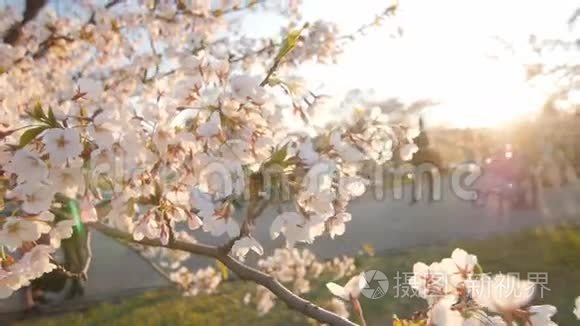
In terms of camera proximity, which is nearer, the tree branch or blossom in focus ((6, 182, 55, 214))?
blossom in focus ((6, 182, 55, 214))

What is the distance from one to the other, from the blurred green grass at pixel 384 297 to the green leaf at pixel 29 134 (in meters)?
3.17

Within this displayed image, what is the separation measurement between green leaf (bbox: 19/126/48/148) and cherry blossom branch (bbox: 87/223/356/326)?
43 centimetres

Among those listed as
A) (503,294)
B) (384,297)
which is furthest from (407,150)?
(384,297)

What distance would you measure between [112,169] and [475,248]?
6.64 m

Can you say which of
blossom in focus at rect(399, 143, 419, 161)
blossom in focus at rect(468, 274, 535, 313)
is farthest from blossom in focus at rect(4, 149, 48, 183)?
blossom in focus at rect(399, 143, 419, 161)

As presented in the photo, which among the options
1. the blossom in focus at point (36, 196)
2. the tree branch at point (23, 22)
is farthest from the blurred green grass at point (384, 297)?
the blossom in focus at point (36, 196)

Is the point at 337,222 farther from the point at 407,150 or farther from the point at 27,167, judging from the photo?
the point at 27,167

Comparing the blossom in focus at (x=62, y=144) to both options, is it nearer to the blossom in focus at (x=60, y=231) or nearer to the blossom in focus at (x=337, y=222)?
the blossom in focus at (x=60, y=231)

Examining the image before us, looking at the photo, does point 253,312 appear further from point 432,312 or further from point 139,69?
point 432,312

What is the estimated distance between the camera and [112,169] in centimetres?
125

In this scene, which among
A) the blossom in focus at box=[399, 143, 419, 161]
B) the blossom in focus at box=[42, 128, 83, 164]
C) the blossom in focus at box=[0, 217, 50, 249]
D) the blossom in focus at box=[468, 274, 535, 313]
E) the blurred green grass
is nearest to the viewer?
the blossom in focus at box=[468, 274, 535, 313]

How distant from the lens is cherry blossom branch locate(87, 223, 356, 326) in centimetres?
126

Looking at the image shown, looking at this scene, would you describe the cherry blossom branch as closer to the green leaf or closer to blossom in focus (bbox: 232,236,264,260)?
blossom in focus (bbox: 232,236,264,260)

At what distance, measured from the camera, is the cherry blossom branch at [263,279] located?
126cm
